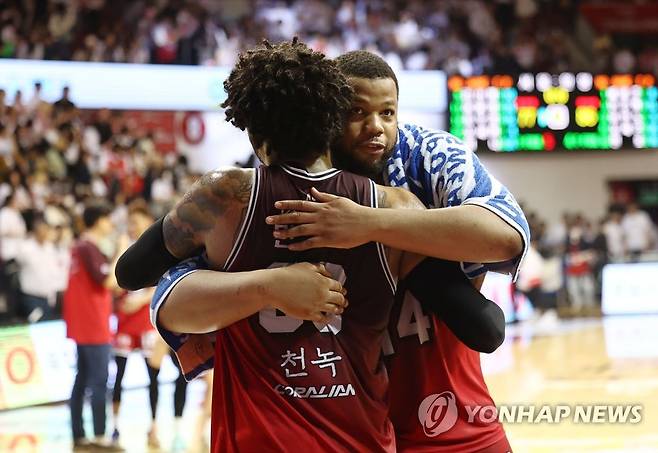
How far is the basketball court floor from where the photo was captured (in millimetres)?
6770

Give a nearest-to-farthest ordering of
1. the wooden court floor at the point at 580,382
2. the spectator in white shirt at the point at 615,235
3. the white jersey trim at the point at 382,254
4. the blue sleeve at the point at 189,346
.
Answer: the white jersey trim at the point at 382,254
the blue sleeve at the point at 189,346
the wooden court floor at the point at 580,382
the spectator in white shirt at the point at 615,235

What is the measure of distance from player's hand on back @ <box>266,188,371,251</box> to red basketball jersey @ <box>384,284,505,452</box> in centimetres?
57

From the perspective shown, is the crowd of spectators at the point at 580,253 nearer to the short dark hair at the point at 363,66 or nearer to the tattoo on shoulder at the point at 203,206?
the short dark hair at the point at 363,66

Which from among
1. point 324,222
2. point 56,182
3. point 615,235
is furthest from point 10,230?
point 615,235

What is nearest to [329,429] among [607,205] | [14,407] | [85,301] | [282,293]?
[282,293]

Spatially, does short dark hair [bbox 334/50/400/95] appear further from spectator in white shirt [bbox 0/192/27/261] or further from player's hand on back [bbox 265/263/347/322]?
spectator in white shirt [bbox 0/192/27/261]

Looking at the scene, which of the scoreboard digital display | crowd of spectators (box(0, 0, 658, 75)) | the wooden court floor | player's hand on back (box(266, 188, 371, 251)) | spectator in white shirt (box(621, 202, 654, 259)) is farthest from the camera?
spectator in white shirt (box(621, 202, 654, 259))

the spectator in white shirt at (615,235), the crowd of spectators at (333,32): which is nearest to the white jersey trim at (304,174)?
the crowd of spectators at (333,32)

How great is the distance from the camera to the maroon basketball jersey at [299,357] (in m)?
2.15

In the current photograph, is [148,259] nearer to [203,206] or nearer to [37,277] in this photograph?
[203,206]

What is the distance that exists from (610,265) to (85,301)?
10993 millimetres

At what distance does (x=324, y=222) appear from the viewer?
6.88 feet

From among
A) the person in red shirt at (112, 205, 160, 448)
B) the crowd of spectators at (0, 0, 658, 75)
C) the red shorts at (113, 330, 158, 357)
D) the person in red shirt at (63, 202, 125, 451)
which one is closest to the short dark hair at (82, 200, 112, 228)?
the person in red shirt at (63, 202, 125, 451)

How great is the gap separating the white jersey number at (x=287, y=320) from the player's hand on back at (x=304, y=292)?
Result: 4cm
